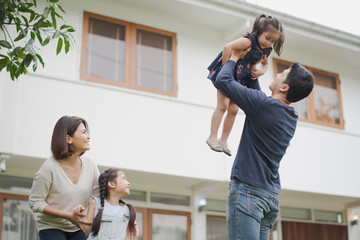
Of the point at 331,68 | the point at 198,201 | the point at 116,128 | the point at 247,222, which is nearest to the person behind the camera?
the point at 247,222

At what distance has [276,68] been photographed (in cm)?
1166

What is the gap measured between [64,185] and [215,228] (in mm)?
7576

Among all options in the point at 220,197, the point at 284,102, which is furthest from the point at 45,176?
the point at 220,197

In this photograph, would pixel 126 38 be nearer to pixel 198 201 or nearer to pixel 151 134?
pixel 151 134

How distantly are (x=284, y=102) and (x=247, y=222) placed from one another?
2.81ft

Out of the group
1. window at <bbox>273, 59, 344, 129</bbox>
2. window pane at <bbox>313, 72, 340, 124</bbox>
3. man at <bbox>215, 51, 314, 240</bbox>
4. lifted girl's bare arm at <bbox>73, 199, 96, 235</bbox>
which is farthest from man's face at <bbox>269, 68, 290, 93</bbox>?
window pane at <bbox>313, 72, 340, 124</bbox>

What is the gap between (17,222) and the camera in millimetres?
9062

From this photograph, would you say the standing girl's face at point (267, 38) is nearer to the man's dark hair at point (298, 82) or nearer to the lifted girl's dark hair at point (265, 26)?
the lifted girl's dark hair at point (265, 26)

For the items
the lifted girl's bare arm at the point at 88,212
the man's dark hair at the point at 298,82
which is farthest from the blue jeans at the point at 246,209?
the lifted girl's bare arm at the point at 88,212

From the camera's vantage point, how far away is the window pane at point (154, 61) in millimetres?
10102

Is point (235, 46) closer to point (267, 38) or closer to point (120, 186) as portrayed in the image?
point (267, 38)

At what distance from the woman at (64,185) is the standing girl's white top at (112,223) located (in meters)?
0.52

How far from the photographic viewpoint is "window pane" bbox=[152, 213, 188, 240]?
10375mm

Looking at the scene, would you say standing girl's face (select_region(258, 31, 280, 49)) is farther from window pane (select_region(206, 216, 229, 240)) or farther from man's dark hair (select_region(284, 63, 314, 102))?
window pane (select_region(206, 216, 229, 240))
